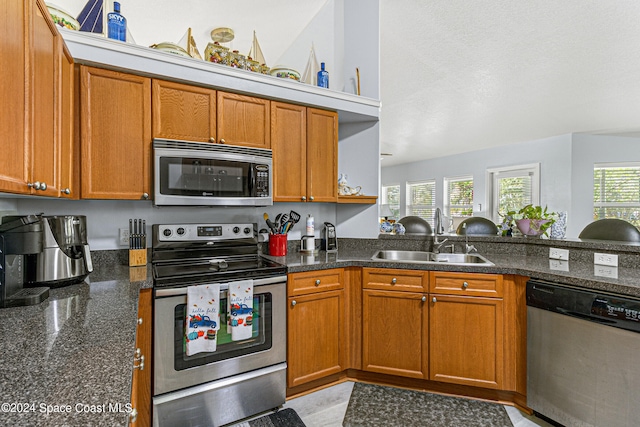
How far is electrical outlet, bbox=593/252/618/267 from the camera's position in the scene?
205cm

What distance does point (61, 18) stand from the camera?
5.89 ft

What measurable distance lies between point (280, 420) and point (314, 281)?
829mm

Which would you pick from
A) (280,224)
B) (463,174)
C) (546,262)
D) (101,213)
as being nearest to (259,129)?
(280,224)

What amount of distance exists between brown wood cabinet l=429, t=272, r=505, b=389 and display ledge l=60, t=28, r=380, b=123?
1.53m

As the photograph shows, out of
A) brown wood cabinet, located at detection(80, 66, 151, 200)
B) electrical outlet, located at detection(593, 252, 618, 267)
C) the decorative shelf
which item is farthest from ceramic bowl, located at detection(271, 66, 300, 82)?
electrical outlet, located at detection(593, 252, 618, 267)

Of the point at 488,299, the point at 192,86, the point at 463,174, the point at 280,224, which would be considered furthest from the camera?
the point at 463,174

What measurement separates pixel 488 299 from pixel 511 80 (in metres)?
2.75

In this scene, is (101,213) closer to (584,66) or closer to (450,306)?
(450,306)

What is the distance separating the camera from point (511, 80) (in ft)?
11.7

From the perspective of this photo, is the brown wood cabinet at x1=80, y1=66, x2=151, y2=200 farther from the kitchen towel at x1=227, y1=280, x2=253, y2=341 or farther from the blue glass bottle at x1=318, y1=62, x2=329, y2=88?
the blue glass bottle at x1=318, y1=62, x2=329, y2=88

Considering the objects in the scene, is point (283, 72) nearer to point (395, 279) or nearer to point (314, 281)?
point (314, 281)

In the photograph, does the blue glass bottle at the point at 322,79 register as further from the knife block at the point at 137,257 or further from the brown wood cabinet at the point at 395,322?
the knife block at the point at 137,257

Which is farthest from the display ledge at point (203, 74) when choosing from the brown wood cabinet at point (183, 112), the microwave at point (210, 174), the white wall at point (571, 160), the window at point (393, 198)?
the window at point (393, 198)

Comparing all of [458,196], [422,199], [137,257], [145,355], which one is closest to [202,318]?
[145,355]
